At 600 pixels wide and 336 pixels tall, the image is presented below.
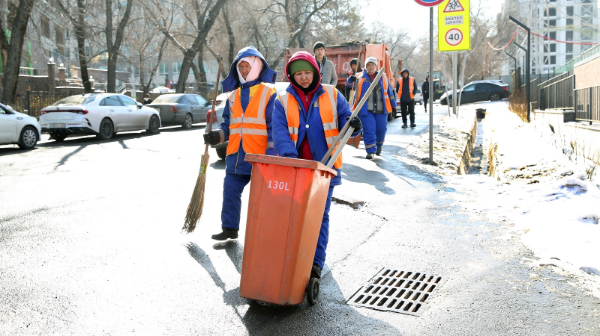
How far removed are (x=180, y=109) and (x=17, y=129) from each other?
25.7ft

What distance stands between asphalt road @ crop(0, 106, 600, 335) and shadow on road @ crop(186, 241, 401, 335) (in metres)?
0.01

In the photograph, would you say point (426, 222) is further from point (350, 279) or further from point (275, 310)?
point (275, 310)

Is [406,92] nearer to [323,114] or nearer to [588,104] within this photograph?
[588,104]

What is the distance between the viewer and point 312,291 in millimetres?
3826

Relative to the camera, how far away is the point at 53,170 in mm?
10078

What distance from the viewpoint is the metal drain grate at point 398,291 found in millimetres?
3887

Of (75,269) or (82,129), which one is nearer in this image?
(75,269)

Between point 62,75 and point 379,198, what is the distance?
125 feet

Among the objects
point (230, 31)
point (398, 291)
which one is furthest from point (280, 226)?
point (230, 31)

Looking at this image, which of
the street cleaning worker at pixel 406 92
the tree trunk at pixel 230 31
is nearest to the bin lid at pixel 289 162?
the street cleaning worker at pixel 406 92

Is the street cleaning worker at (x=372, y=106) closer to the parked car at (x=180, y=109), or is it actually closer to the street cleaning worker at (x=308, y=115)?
the street cleaning worker at (x=308, y=115)

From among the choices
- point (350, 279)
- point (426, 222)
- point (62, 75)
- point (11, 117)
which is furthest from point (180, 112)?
point (62, 75)

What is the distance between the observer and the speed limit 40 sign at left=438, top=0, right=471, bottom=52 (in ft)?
53.9

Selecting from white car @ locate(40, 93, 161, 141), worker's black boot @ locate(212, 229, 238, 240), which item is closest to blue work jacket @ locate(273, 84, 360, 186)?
worker's black boot @ locate(212, 229, 238, 240)
